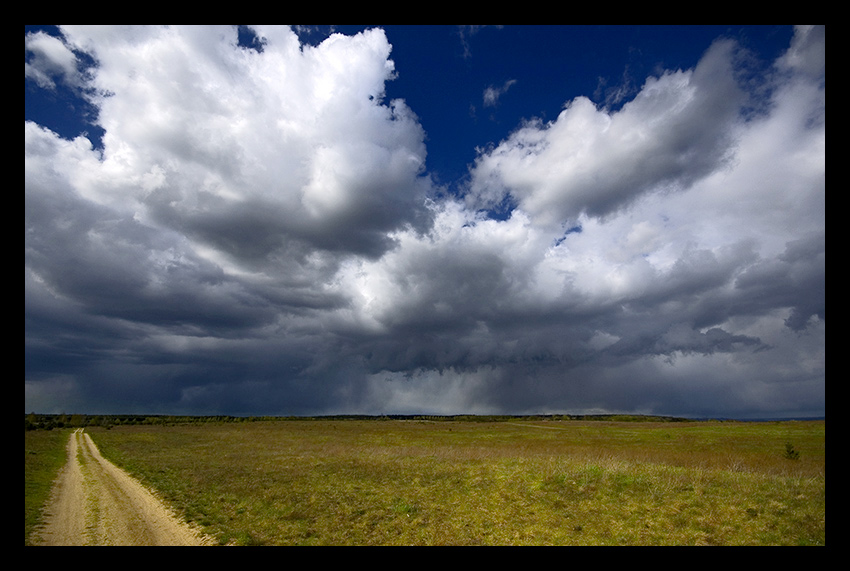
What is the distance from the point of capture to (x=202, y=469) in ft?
84.1

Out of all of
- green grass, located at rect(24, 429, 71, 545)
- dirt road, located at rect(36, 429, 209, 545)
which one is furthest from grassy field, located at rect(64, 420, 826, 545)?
green grass, located at rect(24, 429, 71, 545)

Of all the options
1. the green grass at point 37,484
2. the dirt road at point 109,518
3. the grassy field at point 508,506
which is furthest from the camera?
the green grass at point 37,484

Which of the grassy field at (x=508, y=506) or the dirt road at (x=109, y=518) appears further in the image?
the grassy field at (x=508, y=506)

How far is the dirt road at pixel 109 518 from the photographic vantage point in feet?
38.7

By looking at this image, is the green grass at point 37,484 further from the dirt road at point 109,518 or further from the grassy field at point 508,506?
the grassy field at point 508,506

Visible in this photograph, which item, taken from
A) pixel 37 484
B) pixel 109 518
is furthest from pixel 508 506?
pixel 37 484

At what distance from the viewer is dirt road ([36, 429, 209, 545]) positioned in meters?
11.8

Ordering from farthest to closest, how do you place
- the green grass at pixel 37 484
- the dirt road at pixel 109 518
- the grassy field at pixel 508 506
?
the green grass at pixel 37 484 → the grassy field at pixel 508 506 → the dirt road at pixel 109 518

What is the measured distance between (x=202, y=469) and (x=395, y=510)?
57.6 ft

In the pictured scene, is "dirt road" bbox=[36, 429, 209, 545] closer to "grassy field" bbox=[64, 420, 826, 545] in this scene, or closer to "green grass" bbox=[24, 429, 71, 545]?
"green grass" bbox=[24, 429, 71, 545]

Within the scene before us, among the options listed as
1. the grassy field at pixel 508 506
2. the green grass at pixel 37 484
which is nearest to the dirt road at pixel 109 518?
the green grass at pixel 37 484
